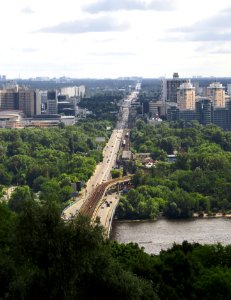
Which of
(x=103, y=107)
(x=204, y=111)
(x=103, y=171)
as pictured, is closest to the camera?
(x=103, y=171)

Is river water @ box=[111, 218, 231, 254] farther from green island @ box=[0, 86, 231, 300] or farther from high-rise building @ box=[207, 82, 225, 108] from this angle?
high-rise building @ box=[207, 82, 225, 108]

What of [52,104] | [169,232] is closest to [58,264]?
[169,232]

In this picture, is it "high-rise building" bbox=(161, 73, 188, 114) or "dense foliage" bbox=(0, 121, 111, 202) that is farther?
"high-rise building" bbox=(161, 73, 188, 114)

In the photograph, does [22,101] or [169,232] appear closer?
[169,232]

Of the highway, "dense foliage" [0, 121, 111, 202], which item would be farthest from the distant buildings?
"dense foliage" [0, 121, 111, 202]

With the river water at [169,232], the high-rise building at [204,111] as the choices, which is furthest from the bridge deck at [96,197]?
the high-rise building at [204,111]

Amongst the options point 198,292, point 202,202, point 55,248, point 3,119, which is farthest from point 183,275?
point 3,119

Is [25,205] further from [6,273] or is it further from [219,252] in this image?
[219,252]

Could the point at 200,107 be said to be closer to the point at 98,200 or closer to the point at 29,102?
the point at 29,102
